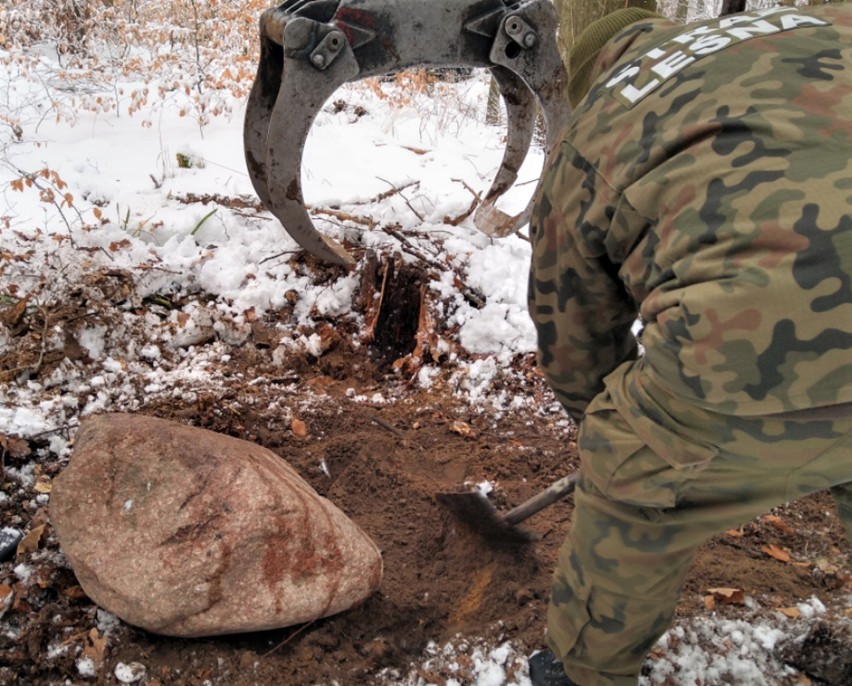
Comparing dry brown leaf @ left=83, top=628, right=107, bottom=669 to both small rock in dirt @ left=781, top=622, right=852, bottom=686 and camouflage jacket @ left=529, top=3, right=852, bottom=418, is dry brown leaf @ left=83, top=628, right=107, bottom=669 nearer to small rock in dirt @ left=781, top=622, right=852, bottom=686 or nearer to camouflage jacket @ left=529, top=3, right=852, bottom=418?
camouflage jacket @ left=529, top=3, right=852, bottom=418

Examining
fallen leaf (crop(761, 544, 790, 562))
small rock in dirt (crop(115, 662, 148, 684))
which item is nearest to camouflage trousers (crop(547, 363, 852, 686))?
fallen leaf (crop(761, 544, 790, 562))

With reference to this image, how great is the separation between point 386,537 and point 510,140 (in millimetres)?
1418

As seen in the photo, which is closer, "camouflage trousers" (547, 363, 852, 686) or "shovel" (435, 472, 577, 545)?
"camouflage trousers" (547, 363, 852, 686)

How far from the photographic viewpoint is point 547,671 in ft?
5.66

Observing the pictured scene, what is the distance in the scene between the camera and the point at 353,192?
139 inches

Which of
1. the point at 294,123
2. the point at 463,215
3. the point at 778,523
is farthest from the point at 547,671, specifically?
the point at 463,215

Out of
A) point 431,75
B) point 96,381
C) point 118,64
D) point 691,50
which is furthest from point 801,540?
point 118,64

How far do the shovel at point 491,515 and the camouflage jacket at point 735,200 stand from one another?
→ 94 cm

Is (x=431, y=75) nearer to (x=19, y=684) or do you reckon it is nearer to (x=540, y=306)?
(x=540, y=306)

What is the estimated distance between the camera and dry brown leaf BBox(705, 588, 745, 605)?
6.45 feet

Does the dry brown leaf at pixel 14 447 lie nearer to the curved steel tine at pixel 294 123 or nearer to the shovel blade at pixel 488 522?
the curved steel tine at pixel 294 123

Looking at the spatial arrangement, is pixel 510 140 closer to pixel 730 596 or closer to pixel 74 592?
pixel 730 596

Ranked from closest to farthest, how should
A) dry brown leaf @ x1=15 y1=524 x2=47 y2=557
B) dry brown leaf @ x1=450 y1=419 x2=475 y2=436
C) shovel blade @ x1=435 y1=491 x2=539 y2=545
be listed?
dry brown leaf @ x1=15 y1=524 x2=47 y2=557
shovel blade @ x1=435 y1=491 x2=539 y2=545
dry brown leaf @ x1=450 y1=419 x2=475 y2=436

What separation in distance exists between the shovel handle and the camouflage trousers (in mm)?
459
